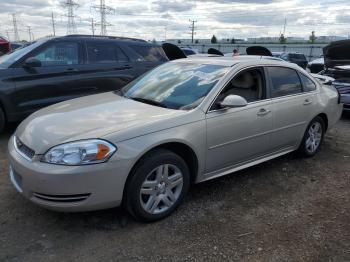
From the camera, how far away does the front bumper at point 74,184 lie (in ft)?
9.28

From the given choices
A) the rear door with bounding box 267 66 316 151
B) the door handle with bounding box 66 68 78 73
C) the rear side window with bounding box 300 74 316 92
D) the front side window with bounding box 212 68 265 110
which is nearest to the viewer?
the front side window with bounding box 212 68 265 110

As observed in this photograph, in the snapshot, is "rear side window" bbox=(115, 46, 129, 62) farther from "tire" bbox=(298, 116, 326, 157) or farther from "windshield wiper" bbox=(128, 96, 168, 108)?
"tire" bbox=(298, 116, 326, 157)

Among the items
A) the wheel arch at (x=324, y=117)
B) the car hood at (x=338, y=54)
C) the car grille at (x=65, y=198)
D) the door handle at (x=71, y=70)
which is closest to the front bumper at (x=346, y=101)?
the car hood at (x=338, y=54)

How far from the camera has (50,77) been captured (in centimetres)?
603

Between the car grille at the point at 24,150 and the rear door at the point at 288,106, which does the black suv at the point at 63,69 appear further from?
the rear door at the point at 288,106

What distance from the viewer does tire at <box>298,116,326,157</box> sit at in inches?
199

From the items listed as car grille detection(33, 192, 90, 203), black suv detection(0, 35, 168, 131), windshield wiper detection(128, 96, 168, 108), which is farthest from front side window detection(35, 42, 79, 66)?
A: car grille detection(33, 192, 90, 203)

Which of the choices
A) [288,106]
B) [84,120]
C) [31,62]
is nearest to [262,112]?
[288,106]

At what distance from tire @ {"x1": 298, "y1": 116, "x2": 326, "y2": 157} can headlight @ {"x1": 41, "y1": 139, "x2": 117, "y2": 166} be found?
317 centimetres

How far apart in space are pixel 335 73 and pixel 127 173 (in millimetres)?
7137

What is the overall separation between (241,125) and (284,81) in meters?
1.17

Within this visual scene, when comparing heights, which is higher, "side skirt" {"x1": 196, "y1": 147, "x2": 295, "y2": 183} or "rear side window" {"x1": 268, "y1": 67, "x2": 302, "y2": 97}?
"rear side window" {"x1": 268, "y1": 67, "x2": 302, "y2": 97}

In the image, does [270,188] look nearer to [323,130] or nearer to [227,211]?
[227,211]

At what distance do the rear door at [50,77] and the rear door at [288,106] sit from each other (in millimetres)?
3553
